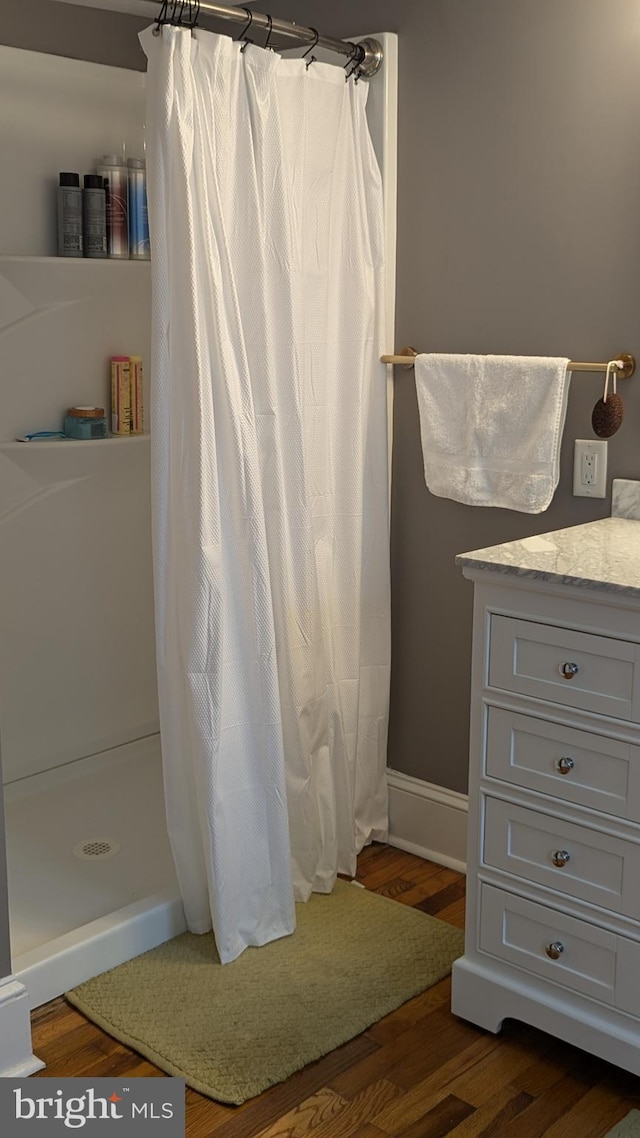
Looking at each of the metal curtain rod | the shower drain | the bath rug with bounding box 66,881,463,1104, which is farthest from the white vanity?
the shower drain

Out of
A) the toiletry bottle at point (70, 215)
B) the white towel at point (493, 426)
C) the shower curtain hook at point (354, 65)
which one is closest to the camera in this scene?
the white towel at point (493, 426)

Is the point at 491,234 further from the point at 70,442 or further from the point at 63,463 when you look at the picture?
the point at 63,463

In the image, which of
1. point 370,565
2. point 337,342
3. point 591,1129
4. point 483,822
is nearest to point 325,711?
point 370,565

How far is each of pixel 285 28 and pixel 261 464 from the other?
0.91m

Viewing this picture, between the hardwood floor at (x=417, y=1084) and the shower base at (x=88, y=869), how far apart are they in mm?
109

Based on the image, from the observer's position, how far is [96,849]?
2852mm

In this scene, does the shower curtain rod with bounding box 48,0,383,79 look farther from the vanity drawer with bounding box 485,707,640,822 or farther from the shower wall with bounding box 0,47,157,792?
the vanity drawer with bounding box 485,707,640,822

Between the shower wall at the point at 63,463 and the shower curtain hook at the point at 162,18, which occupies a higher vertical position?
the shower curtain hook at the point at 162,18

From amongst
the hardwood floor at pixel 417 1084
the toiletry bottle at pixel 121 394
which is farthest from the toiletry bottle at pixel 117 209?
the hardwood floor at pixel 417 1084

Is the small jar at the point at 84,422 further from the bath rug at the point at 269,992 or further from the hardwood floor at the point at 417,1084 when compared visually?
the hardwood floor at the point at 417,1084

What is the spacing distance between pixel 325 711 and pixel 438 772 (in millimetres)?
396

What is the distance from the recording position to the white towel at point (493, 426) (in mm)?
2461

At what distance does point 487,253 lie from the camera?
2.58 m

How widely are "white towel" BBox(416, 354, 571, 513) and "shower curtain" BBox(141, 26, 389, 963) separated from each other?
172 millimetres
